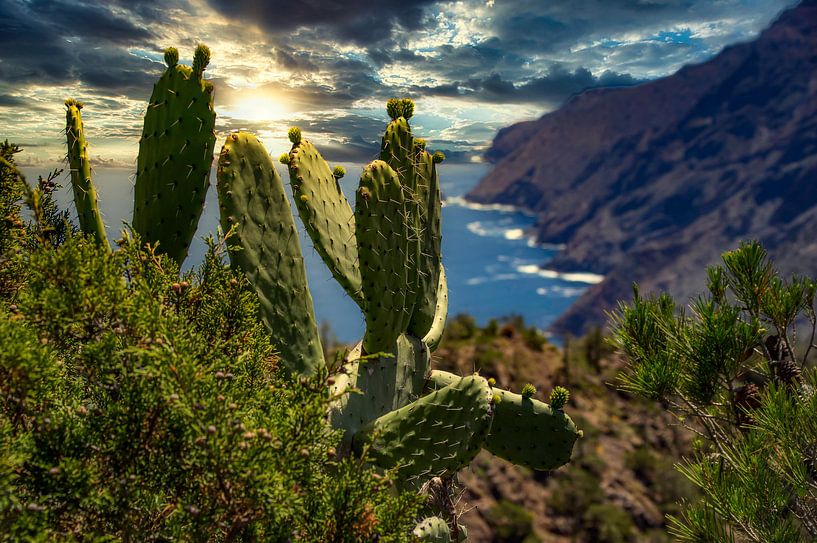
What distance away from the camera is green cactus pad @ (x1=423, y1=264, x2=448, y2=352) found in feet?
10.4

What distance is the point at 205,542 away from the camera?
4.80 feet

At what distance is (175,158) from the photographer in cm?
231

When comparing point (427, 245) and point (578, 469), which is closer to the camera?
point (427, 245)

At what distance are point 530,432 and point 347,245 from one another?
1.34 meters

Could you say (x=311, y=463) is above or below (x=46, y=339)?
below

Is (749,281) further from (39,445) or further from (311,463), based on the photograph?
(39,445)

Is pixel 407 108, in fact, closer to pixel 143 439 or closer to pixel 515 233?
pixel 143 439

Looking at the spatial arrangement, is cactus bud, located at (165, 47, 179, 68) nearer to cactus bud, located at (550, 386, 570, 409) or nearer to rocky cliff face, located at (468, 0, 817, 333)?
cactus bud, located at (550, 386, 570, 409)

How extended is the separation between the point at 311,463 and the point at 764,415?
75.9 inches

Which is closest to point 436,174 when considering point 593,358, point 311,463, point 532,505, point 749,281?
point 749,281

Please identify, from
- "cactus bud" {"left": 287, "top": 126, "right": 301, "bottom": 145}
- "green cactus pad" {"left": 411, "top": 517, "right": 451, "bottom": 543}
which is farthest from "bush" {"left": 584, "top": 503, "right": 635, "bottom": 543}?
"cactus bud" {"left": 287, "top": 126, "right": 301, "bottom": 145}

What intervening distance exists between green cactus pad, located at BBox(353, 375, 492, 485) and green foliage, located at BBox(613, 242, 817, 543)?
0.92 m

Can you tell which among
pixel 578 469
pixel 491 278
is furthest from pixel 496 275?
pixel 578 469

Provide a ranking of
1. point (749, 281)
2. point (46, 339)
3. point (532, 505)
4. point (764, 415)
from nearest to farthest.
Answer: point (46, 339), point (764, 415), point (749, 281), point (532, 505)
